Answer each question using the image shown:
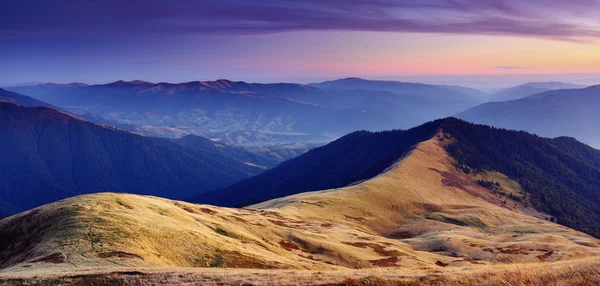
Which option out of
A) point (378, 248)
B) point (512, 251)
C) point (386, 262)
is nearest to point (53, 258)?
point (386, 262)

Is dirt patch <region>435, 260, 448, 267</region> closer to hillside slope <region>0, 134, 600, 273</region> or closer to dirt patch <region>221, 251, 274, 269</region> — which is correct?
hillside slope <region>0, 134, 600, 273</region>

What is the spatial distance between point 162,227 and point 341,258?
37.8m

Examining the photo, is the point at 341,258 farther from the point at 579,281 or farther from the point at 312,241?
the point at 579,281

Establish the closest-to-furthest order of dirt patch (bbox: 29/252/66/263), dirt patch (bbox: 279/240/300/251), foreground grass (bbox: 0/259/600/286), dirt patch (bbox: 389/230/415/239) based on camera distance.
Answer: foreground grass (bbox: 0/259/600/286) < dirt patch (bbox: 29/252/66/263) < dirt patch (bbox: 279/240/300/251) < dirt patch (bbox: 389/230/415/239)

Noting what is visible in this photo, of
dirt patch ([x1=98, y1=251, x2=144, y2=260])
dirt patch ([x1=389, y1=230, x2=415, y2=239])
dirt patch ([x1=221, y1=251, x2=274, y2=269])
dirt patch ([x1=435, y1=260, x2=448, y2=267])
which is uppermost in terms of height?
dirt patch ([x1=98, y1=251, x2=144, y2=260])

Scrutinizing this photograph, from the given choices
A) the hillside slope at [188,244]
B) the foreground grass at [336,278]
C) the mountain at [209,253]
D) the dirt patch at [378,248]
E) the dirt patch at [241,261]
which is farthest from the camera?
the dirt patch at [378,248]

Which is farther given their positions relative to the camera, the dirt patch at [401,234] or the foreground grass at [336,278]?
the dirt patch at [401,234]

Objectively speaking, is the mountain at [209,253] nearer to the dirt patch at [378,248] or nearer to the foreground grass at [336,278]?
the foreground grass at [336,278]

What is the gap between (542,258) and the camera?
10325 centimetres

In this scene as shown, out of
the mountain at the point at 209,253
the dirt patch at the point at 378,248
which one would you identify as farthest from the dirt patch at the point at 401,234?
the dirt patch at the point at 378,248

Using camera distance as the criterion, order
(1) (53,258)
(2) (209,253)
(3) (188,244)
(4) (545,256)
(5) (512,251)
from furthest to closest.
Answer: (5) (512,251) < (4) (545,256) < (3) (188,244) < (2) (209,253) < (1) (53,258)

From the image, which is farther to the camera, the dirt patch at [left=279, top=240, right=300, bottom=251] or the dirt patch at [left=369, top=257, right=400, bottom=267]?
the dirt patch at [left=369, top=257, right=400, bottom=267]

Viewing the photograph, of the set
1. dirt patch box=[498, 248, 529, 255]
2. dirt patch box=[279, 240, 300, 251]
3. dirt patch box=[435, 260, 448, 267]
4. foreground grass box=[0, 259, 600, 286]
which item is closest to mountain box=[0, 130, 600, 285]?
foreground grass box=[0, 259, 600, 286]

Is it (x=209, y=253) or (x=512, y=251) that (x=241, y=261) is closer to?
(x=209, y=253)
